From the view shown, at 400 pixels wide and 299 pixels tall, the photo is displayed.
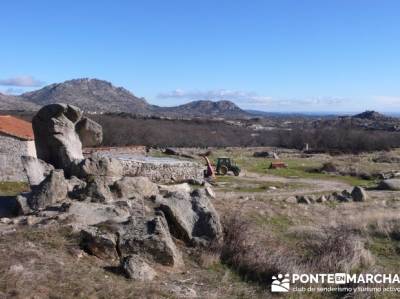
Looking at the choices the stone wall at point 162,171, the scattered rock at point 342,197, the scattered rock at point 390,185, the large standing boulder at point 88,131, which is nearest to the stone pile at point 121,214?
the large standing boulder at point 88,131

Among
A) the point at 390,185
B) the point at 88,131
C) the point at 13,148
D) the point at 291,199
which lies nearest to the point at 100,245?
the point at 88,131

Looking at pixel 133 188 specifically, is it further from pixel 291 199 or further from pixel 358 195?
pixel 358 195

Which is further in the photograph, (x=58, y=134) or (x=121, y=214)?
(x=58, y=134)

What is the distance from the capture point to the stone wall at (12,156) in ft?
76.5

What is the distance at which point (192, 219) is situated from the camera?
12.3 m

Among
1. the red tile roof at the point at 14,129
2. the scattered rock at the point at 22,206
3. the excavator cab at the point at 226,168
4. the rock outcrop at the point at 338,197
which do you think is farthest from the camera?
the excavator cab at the point at 226,168

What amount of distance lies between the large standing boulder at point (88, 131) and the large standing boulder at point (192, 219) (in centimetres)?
887

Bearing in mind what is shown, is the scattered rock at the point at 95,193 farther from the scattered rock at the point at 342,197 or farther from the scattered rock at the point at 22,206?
the scattered rock at the point at 342,197

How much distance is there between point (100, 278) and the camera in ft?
28.1

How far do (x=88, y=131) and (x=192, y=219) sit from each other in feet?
32.8

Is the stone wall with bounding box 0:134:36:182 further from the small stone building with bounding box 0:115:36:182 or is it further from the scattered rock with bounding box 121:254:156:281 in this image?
the scattered rock with bounding box 121:254:156:281

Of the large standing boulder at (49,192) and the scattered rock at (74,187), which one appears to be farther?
the scattered rock at (74,187)

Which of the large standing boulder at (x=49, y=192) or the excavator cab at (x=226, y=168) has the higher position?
the large standing boulder at (x=49, y=192)

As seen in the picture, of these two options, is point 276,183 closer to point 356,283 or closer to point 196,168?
point 196,168
